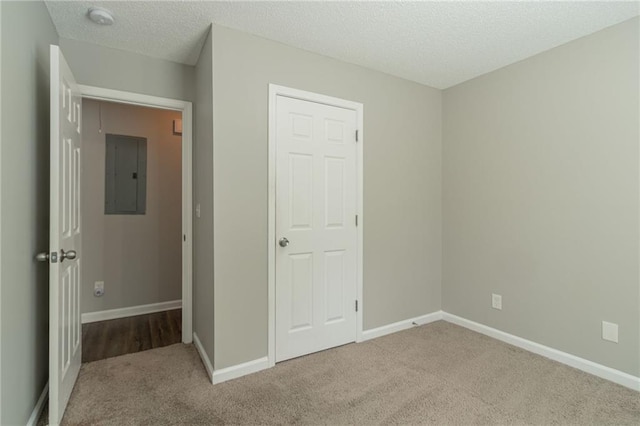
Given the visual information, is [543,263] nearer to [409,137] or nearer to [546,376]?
[546,376]

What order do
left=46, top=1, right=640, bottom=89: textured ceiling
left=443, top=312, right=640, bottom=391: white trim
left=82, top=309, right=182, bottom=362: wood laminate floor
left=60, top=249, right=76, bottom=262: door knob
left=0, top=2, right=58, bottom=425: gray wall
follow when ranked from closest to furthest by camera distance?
1. left=0, top=2, right=58, bottom=425: gray wall
2. left=60, top=249, right=76, bottom=262: door knob
3. left=46, top=1, right=640, bottom=89: textured ceiling
4. left=443, top=312, right=640, bottom=391: white trim
5. left=82, top=309, right=182, bottom=362: wood laminate floor

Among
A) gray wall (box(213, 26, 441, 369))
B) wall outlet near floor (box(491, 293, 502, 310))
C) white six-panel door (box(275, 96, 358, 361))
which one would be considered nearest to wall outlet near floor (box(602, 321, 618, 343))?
wall outlet near floor (box(491, 293, 502, 310))

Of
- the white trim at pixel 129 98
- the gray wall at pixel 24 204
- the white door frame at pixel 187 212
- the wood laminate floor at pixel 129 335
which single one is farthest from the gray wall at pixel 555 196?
the gray wall at pixel 24 204

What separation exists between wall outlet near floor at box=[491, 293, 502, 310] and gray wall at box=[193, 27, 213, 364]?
95.6 inches

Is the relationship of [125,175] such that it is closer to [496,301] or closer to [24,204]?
[24,204]

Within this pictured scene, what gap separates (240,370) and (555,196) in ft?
8.80

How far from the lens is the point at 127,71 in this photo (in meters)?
2.47

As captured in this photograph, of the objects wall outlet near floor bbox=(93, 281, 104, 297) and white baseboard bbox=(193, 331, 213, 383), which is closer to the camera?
white baseboard bbox=(193, 331, 213, 383)

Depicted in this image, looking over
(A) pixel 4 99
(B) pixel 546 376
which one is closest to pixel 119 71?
(A) pixel 4 99

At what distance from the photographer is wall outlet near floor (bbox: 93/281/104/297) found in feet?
10.8

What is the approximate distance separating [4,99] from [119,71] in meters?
1.25

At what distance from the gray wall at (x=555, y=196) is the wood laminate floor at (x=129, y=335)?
2856 millimetres

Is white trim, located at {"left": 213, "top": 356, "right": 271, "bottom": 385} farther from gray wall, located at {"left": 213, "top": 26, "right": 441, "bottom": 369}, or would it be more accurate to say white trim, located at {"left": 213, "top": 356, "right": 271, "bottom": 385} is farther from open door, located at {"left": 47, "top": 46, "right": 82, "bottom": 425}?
open door, located at {"left": 47, "top": 46, "right": 82, "bottom": 425}

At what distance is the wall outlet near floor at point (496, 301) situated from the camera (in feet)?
9.26
